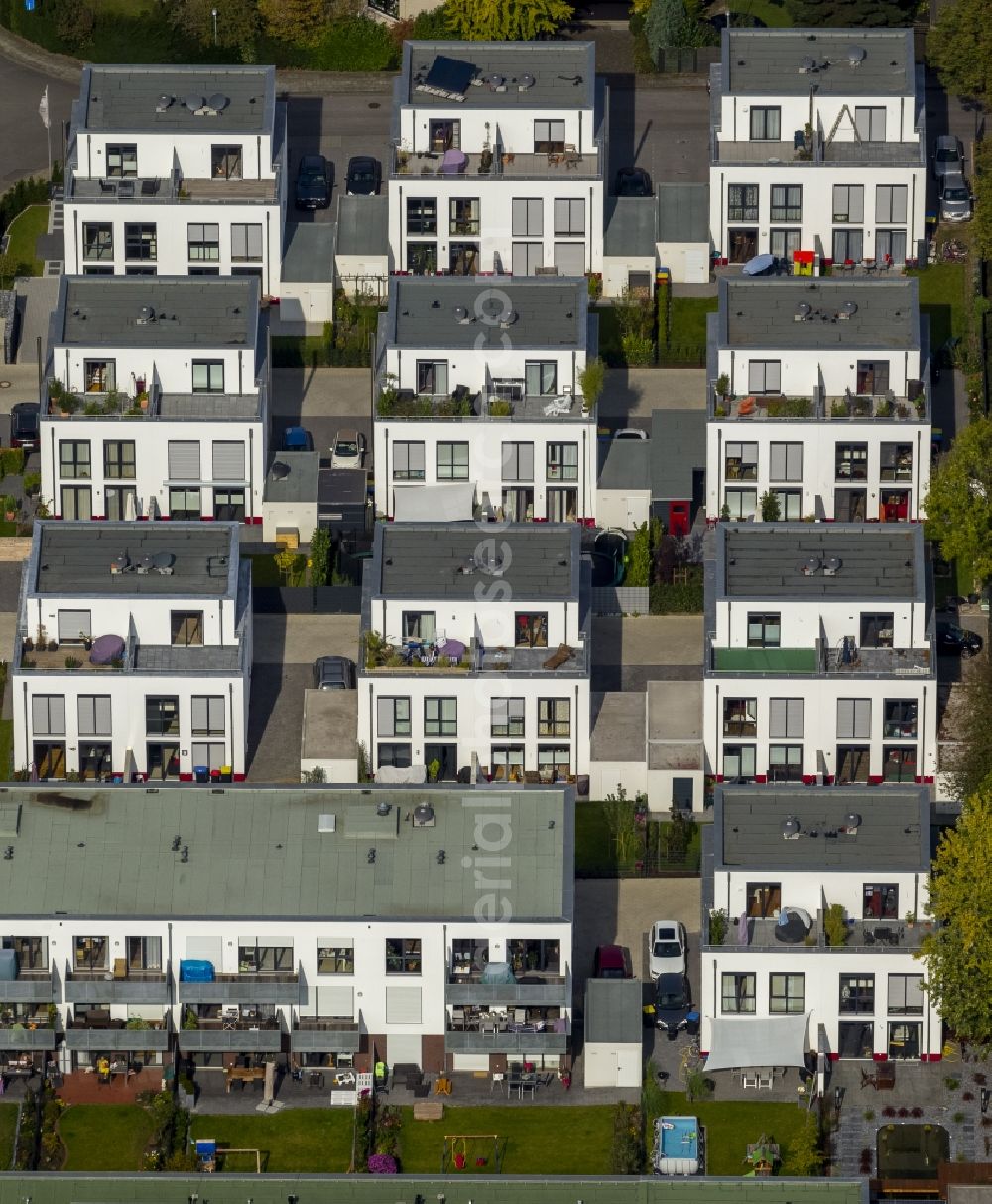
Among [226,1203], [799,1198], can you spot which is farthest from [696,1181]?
[226,1203]

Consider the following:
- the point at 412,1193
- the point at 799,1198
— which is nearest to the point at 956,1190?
the point at 799,1198

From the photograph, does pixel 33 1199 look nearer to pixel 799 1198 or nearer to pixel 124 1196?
pixel 124 1196

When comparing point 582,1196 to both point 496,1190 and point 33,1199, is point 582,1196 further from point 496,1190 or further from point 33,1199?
point 33,1199

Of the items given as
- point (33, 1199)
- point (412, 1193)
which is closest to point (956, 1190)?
point (412, 1193)

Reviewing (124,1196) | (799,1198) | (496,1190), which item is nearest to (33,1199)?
(124,1196)

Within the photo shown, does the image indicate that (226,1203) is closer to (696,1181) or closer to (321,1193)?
(321,1193)

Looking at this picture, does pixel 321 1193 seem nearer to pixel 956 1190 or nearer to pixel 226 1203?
pixel 226 1203
